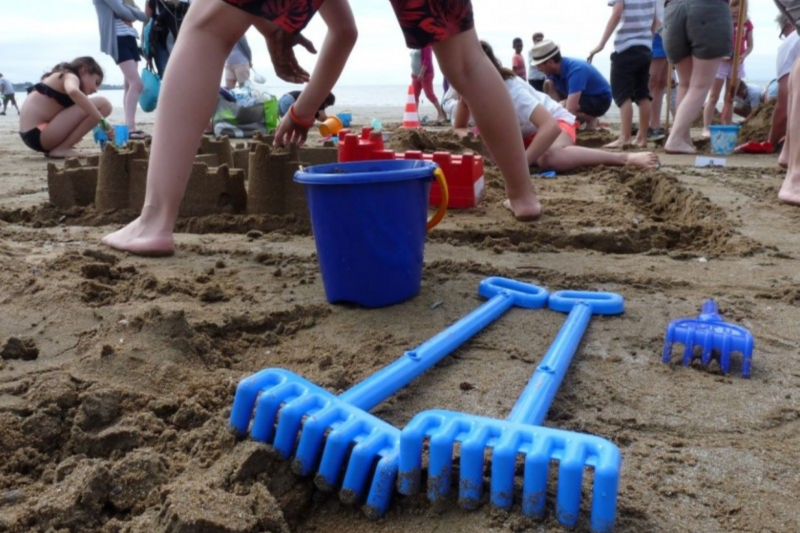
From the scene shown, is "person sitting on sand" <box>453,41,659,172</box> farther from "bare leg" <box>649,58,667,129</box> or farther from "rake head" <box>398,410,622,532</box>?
"rake head" <box>398,410,622,532</box>

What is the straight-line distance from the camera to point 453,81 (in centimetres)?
250

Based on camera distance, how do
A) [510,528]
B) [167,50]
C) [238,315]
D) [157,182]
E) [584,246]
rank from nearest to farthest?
1. [510,528]
2. [238,315]
3. [157,182]
4. [584,246]
5. [167,50]

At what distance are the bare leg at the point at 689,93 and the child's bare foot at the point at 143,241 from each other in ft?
14.7

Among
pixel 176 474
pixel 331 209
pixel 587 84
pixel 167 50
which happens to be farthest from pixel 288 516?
pixel 587 84

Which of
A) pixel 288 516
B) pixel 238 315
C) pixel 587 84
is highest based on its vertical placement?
pixel 587 84

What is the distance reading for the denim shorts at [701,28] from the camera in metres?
5.22

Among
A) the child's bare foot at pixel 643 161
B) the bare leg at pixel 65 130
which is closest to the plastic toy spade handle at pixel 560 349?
the child's bare foot at pixel 643 161

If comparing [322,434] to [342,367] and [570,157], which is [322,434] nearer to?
[342,367]

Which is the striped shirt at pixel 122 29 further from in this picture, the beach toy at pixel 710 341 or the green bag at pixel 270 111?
the beach toy at pixel 710 341

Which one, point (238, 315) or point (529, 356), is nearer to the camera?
point (529, 356)

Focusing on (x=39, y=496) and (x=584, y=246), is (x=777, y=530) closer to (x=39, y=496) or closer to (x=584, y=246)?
(x=39, y=496)

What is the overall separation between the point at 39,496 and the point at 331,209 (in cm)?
101

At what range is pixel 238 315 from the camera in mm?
1829

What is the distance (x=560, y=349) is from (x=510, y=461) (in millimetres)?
601
